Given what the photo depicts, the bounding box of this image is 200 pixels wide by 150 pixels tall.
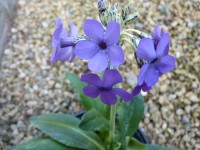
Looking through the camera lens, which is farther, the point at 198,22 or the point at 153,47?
the point at 198,22

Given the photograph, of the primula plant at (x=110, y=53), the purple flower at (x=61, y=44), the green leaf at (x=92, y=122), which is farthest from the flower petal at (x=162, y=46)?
the green leaf at (x=92, y=122)

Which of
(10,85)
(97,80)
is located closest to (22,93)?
(10,85)

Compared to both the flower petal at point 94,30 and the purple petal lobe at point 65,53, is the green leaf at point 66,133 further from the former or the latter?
the flower petal at point 94,30

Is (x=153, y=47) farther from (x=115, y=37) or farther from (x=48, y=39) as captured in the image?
(x=48, y=39)

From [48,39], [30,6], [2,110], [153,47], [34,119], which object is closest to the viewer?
[153,47]

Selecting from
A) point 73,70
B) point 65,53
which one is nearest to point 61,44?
point 65,53

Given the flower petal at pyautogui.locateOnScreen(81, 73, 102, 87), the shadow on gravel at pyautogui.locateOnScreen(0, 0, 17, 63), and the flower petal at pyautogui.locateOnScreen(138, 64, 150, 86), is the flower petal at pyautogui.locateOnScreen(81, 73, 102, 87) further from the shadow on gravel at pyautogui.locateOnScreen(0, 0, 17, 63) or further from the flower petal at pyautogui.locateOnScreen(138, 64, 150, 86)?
the shadow on gravel at pyautogui.locateOnScreen(0, 0, 17, 63)

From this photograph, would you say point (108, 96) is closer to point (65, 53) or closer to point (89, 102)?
point (65, 53)
